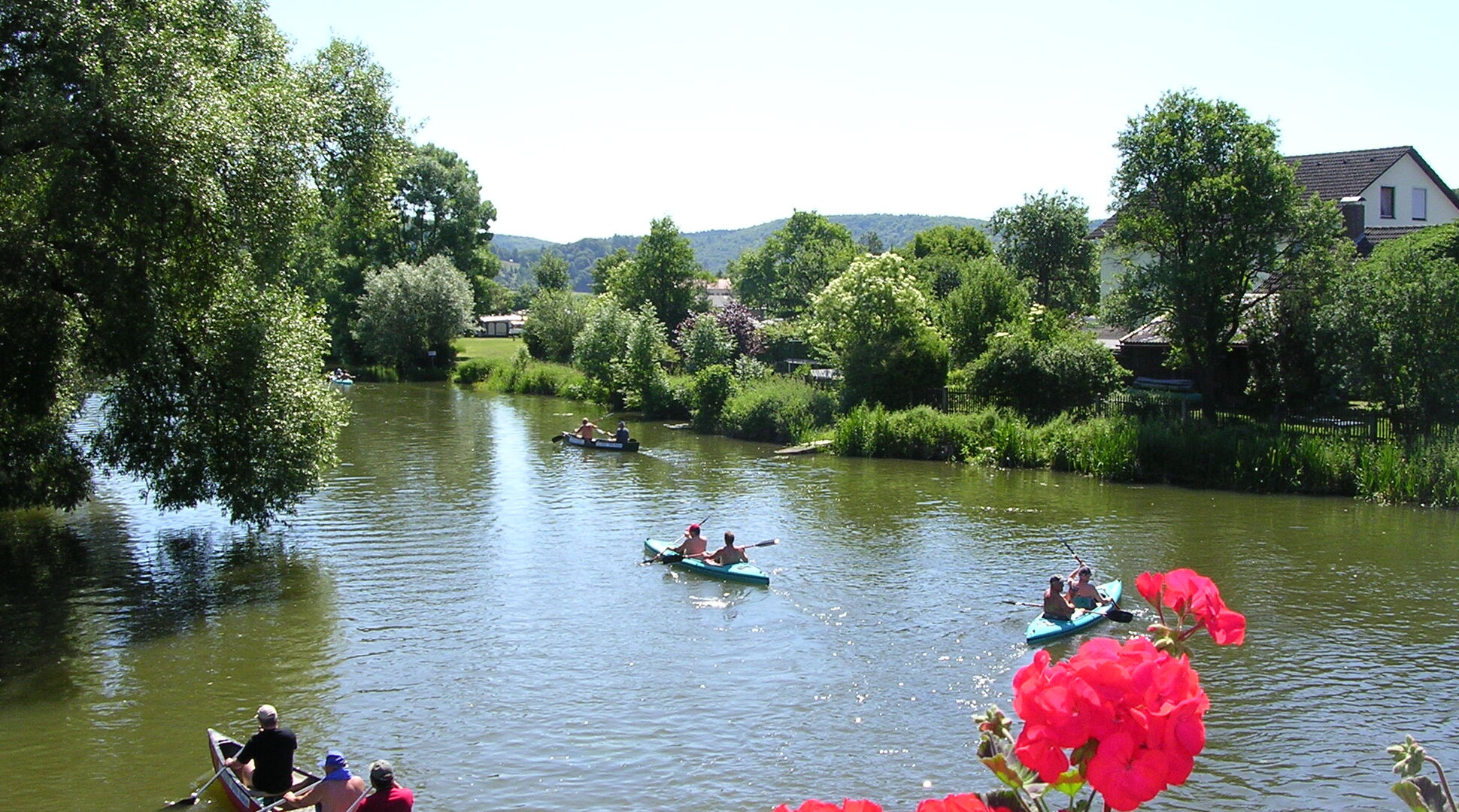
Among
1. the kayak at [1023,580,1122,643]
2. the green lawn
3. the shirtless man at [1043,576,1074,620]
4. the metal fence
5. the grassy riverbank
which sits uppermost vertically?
the green lawn

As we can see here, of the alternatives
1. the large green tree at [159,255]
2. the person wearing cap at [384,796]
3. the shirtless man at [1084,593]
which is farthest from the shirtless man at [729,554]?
the person wearing cap at [384,796]

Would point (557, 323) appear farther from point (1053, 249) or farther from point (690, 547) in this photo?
point (690, 547)

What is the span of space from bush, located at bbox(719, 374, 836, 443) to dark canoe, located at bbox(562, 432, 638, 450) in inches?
177

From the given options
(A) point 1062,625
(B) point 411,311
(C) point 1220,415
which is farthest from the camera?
(B) point 411,311

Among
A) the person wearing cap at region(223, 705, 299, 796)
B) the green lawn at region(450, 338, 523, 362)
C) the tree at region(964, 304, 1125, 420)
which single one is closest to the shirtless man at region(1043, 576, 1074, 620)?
the person wearing cap at region(223, 705, 299, 796)

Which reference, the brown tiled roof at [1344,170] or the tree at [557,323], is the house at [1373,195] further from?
the tree at [557,323]

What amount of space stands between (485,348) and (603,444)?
3689cm

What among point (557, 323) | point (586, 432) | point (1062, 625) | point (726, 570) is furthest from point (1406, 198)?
point (557, 323)

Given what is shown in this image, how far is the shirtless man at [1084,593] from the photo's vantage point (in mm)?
18109

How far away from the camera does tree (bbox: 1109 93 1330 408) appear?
30.4 metres

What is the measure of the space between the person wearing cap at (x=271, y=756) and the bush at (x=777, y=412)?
→ 1037 inches

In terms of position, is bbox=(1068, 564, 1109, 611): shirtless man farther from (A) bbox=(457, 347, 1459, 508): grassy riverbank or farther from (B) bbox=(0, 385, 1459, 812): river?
(A) bbox=(457, 347, 1459, 508): grassy riverbank

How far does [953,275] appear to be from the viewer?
53.5 meters

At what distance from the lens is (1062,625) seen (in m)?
17.3
